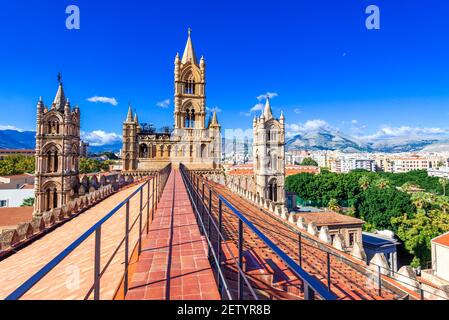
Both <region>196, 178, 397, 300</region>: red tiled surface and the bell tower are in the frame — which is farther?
the bell tower

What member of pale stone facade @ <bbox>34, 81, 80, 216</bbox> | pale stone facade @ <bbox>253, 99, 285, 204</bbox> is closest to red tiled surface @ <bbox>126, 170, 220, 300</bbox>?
pale stone facade @ <bbox>34, 81, 80, 216</bbox>

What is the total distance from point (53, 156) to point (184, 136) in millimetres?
19062

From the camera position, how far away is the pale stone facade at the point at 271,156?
40.4m

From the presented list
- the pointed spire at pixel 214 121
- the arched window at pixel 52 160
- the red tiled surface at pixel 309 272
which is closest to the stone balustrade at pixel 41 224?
the red tiled surface at pixel 309 272

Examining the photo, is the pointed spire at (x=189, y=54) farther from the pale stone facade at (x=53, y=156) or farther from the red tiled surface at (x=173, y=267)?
the red tiled surface at (x=173, y=267)

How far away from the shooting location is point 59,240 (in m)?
7.71

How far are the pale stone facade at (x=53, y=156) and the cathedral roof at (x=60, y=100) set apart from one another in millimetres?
467

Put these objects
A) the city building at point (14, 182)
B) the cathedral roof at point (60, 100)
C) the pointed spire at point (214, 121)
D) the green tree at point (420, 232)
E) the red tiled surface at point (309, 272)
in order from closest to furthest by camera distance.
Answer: the red tiled surface at point (309, 272)
the green tree at point (420, 232)
the cathedral roof at point (60, 100)
the pointed spire at point (214, 121)
the city building at point (14, 182)

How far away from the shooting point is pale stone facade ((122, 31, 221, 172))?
137 ft

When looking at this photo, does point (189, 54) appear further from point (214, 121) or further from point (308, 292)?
point (308, 292)

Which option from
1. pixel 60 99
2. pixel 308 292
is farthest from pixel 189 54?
pixel 308 292

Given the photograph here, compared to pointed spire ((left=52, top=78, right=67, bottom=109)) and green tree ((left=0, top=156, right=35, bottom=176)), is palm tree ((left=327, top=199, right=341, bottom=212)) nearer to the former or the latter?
pointed spire ((left=52, top=78, right=67, bottom=109))

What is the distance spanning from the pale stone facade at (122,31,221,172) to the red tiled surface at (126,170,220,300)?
3680 centimetres

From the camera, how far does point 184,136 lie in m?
42.9
